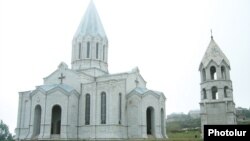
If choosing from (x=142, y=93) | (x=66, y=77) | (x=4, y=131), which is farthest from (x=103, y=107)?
(x=4, y=131)

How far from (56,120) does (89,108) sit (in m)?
4.10

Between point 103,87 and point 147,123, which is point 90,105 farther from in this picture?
point 147,123

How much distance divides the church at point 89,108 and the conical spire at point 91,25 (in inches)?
177

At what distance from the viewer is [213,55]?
1102 inches

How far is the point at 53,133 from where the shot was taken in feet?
99.0

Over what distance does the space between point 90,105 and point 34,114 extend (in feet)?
19.1

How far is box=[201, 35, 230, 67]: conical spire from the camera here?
27.6m

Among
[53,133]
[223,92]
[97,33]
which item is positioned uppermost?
[97,33]

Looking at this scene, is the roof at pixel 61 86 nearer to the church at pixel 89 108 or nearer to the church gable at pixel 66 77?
the church at pixel 89 108

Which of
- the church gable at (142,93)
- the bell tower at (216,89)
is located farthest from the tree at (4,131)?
the bell tower at (216,89)

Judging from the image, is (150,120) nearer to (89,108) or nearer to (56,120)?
(89,108)

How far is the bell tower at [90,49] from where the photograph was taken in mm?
33500

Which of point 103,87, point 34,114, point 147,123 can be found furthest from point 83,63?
point 147,123

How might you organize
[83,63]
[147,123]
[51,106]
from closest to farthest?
[51,106]
[147,123]
[83,63]
